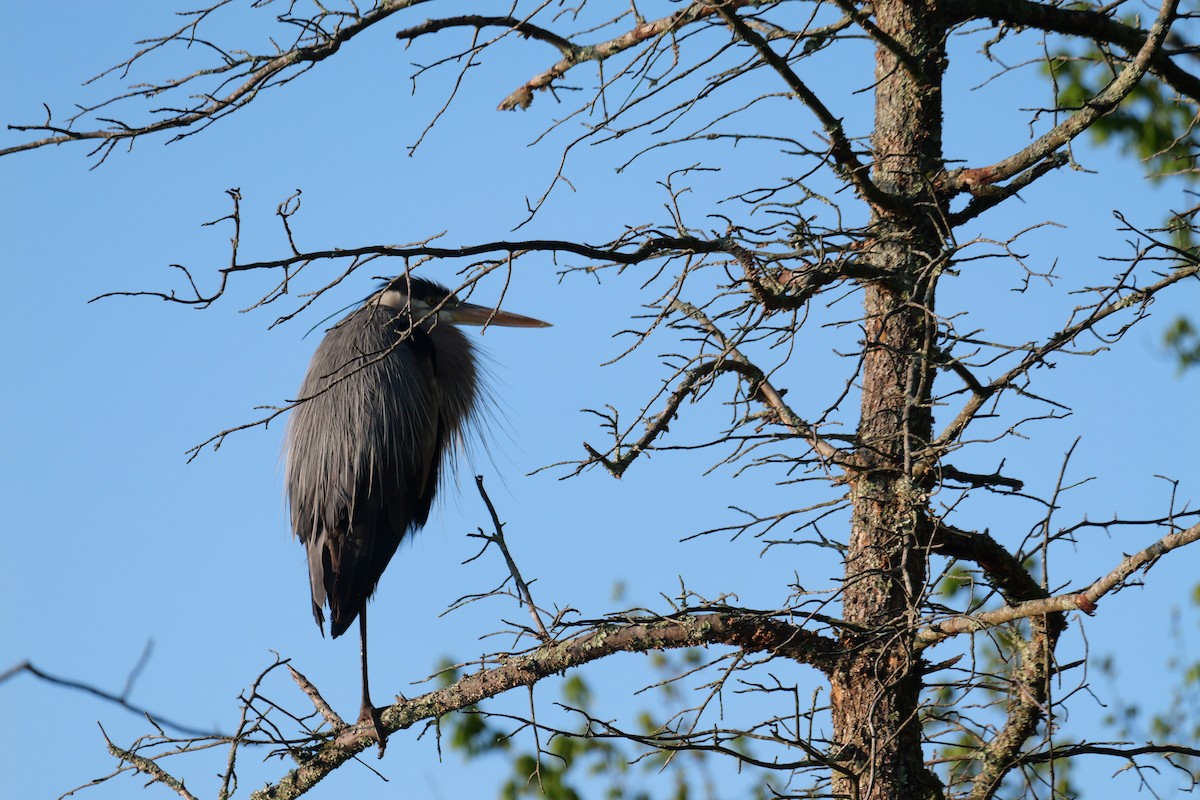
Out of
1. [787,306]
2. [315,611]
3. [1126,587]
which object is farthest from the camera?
[315,611]

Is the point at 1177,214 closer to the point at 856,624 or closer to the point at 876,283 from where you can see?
the point at 876,283

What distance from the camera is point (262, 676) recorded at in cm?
366

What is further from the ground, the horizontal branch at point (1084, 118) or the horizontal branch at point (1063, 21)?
the horizontal branch at point (1063, 21)

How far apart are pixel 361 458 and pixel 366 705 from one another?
1158mm

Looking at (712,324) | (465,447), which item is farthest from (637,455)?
(465,447)

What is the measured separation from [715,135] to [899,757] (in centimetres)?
171

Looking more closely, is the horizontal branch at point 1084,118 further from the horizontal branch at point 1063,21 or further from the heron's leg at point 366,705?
the heron's leg at point 366,705

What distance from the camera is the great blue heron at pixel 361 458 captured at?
5262 mm

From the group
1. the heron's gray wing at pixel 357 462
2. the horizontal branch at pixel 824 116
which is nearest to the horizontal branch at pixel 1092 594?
the horizontal branch at pixel 824 116

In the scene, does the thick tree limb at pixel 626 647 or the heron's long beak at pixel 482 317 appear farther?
the heron's long beak at pixel 482 317

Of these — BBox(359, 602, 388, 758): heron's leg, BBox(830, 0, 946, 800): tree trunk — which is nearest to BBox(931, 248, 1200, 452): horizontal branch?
BBox(830, 0, 946, 800): tree trunk

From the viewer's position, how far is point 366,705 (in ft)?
16.0

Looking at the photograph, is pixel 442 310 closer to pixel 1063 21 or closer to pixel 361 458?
pixel 361 458

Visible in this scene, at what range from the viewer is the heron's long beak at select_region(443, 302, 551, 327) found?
671 cm
